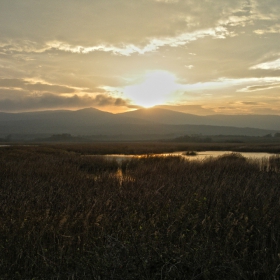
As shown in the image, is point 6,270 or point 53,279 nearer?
point 53,279

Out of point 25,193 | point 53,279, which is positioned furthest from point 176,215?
point 25,193

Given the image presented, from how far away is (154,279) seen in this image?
3154 millimetres

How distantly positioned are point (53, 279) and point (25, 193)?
478 cm

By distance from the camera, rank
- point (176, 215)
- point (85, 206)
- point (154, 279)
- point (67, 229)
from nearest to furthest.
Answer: point (154, 279) → point (67, 229) → point (176, 215) → point (85, 206)

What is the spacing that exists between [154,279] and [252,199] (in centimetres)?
448

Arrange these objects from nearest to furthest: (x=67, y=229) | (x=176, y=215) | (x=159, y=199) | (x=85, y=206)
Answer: (x=67, y=229), (x=176, y=215), (x=85, y=206), (x=159, y=199)

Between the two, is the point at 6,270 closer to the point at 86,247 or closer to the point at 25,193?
the point at 86,247

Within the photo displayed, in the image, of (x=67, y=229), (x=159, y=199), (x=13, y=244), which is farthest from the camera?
(x=159, y=199)

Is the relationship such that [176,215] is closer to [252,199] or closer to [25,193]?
[252,199]

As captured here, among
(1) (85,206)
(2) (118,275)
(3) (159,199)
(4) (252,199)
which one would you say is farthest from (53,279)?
(4) (252,199)

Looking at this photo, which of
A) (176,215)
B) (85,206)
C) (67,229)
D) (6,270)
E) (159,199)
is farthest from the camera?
(159,199)

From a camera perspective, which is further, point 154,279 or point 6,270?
point 6,270

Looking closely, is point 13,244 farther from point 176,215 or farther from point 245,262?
point 245,262

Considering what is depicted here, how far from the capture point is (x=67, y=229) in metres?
4.65
